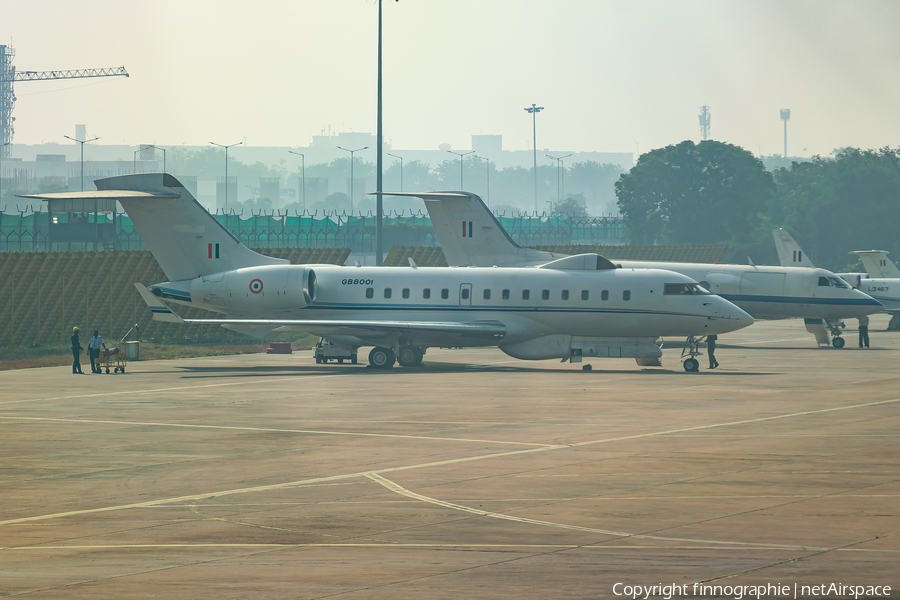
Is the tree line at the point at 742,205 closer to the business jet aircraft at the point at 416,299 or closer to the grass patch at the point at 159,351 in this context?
the grass patch at the point at 159,351

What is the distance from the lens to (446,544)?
13.5 m

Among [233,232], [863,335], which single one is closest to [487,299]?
[863,335]

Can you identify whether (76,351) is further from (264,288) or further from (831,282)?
(831,282)

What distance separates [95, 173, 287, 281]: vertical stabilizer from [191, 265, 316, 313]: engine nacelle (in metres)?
1.37

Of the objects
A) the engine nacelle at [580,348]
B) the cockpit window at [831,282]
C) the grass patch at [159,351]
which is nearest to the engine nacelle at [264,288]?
the grass patch at [159,351]

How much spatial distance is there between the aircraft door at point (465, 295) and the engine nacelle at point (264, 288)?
5.74 meters

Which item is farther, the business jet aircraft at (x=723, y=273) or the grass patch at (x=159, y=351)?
the business jet aircraft at (x=723, y=273)

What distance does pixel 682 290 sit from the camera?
39.9 metres

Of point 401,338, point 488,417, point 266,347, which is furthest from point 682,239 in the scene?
point 488,417

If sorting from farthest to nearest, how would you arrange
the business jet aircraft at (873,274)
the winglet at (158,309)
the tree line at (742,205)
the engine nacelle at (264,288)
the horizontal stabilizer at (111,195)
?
the tree line at (742,205) → the business jet aircraft at (873,274) → the engine nacelle at (264,288) → the winglet at (158,309) → the horizontal stabilizer at (111,195)

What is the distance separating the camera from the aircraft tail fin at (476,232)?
51219 millimetres

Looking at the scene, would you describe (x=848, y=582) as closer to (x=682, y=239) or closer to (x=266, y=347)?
(x=266, y=347)

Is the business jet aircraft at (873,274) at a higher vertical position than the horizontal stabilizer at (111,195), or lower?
lower

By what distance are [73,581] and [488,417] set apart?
15.7 meters
